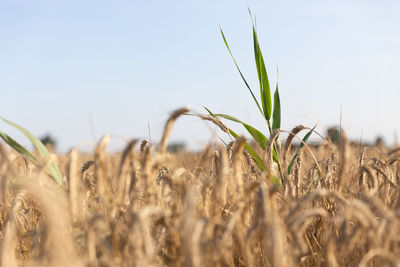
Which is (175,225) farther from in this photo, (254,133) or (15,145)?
(254,133)

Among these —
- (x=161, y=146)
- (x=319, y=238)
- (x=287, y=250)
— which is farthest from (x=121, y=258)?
(x=319, y=238)

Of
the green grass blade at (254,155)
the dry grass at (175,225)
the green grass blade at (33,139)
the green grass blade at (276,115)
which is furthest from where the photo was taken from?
the green grass blade at (276,115)

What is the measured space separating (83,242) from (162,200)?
0.30m

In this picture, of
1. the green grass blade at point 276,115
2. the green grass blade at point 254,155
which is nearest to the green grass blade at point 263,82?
the green grass blade at point 276,115

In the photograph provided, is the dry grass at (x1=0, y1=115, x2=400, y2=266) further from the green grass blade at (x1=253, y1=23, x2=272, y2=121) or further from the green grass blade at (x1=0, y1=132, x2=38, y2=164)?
the green grass blade at (x1=253, y1=23, x2=272, y2=121)

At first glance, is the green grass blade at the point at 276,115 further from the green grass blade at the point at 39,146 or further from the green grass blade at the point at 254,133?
the green grass blade at the point at 39,146

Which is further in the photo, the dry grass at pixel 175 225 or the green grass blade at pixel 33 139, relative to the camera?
the green grass blade at pixel 33 139

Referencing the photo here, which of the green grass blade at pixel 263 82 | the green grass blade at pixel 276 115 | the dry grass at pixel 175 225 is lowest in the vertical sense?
the dry grass at pixel 175 225

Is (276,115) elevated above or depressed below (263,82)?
below

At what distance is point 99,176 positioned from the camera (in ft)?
4.00

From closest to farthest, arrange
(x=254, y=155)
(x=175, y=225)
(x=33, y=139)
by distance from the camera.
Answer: (x=175, y=225) < (x=33, y=139) < (x=254, y=155)

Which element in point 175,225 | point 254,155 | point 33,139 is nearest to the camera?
point 175,225

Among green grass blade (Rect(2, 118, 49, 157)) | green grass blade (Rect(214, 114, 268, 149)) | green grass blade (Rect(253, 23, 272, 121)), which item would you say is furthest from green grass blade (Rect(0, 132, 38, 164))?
green grass blade (Rect(253, 23, 272, 121))

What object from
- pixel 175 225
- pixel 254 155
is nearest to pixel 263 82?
pixel 254 155
